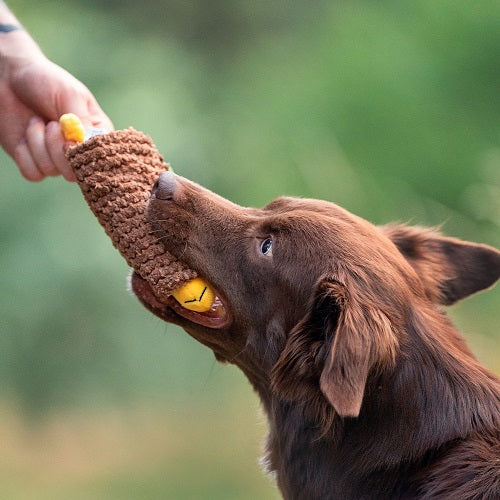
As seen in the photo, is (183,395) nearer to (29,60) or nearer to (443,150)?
(443,150)

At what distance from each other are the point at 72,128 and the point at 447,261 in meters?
1.71

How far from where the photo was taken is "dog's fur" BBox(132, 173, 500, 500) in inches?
117

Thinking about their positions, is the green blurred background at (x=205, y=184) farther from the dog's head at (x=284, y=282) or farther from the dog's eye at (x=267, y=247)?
the dog's eye at (x=267, y=247)

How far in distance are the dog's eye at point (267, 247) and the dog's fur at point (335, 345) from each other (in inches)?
1.1

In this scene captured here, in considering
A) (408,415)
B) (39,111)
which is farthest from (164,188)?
(408,415)

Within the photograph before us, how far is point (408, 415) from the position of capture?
3053 mm

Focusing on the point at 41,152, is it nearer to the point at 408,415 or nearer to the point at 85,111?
the point at 85,111

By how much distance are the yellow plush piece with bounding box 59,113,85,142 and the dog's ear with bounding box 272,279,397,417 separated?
1.19m

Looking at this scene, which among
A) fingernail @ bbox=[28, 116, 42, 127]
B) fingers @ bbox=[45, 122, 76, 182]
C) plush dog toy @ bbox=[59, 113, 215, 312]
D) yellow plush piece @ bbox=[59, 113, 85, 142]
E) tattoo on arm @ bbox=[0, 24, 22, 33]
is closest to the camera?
plush dog toy @ bbox=[59, 113, 215, 312]

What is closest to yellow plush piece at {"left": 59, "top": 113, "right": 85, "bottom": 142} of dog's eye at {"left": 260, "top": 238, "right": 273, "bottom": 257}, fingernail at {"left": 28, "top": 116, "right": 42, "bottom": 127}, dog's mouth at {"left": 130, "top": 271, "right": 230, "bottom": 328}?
fingernail at {"left": 28, "top": 116, "right": 42, "bottom": 127}

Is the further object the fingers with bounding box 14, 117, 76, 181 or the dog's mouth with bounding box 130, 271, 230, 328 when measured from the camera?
the fingers with bounding box 14, 117, 76, 181

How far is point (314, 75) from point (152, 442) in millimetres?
3854

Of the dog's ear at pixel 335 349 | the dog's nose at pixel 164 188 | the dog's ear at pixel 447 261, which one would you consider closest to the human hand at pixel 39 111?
the dog's nose at pixel 164 188

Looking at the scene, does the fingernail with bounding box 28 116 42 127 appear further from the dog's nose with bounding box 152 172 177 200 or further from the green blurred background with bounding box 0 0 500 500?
the green blurred background with bounding box 0 0 500 500
